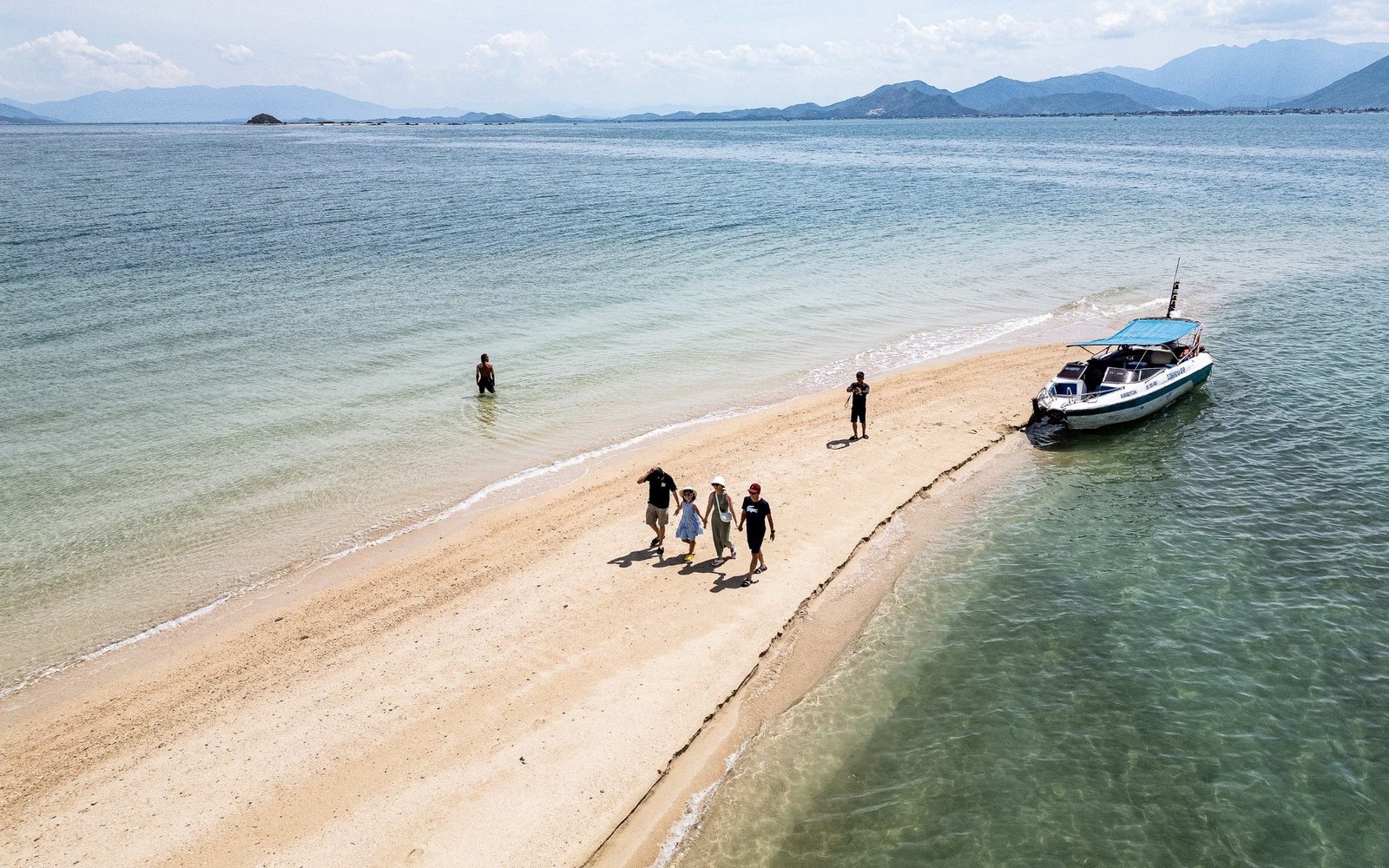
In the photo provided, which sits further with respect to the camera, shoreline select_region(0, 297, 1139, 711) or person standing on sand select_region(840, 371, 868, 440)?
person standing on sand select_region(840, 371, 868, 440)

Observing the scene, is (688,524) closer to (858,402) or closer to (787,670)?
(787,670)

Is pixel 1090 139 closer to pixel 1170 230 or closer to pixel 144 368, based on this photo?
pixel 1170 230

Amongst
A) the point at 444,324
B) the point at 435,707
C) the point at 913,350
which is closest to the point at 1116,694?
the point at 435,707

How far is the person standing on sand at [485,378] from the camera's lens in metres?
23.5

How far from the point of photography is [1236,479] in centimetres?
1817

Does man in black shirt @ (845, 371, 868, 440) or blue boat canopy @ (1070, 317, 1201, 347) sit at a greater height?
blue boat canopy @ (1070, 317, 1201, 347)

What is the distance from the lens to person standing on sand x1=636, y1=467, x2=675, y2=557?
575 inches

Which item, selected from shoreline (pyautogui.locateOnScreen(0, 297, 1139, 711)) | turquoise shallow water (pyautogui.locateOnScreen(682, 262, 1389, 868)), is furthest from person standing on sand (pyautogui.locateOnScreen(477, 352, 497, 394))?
turquoise shallow water (pyautogui.locateOnScreen(682, 262, 1389, 868))

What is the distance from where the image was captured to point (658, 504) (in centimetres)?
1490

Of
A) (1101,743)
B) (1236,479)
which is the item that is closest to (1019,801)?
(1101,743)

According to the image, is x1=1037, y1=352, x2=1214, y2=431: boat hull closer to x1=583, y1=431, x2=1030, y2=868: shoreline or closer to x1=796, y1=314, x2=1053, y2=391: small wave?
x1=583, y1=431, x2=1030, y2=868: shoreline

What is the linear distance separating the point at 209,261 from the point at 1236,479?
4519 centimetres

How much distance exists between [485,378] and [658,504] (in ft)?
35.8

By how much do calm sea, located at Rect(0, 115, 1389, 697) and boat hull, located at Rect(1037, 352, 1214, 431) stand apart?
1469mm
